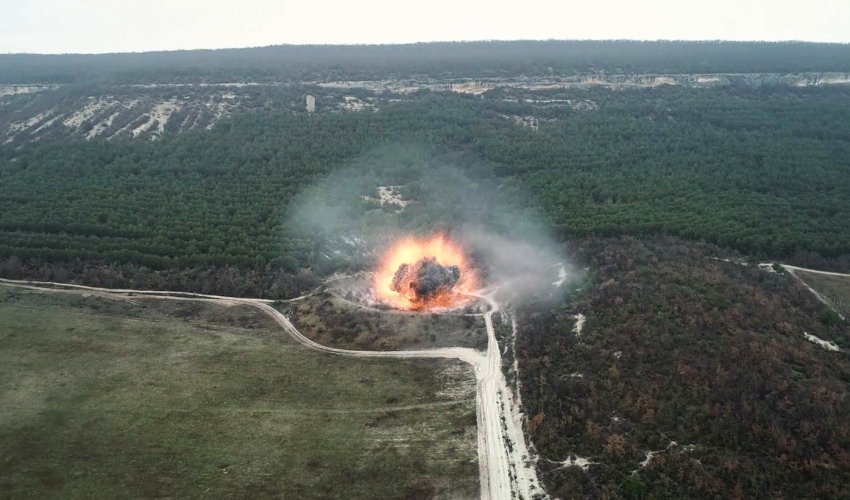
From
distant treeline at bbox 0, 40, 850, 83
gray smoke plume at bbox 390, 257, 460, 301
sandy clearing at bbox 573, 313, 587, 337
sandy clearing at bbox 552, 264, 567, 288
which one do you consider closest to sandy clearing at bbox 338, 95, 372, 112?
distant treeline at bbox 0, 40, 850, 83

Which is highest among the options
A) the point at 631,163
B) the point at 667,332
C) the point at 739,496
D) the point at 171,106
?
the point at 171,106

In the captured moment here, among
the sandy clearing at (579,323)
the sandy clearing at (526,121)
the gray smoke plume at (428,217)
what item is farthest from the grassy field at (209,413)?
the sandy clearing at (526,121)

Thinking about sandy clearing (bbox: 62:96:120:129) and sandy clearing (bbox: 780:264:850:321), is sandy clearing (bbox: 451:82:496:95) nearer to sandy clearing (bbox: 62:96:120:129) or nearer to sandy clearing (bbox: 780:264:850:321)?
sandy clearing (bbox: 62:96:120:129)

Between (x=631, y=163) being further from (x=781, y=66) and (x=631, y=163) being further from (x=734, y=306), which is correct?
(x=781, y=66)

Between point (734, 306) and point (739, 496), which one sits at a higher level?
point (734, 306)

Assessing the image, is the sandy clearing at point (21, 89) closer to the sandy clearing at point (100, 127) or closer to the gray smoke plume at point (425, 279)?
the sandy clearing at point (100, 127)

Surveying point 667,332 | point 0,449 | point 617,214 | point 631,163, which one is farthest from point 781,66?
point 0,449

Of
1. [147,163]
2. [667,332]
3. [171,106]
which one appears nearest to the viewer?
[667,332]
